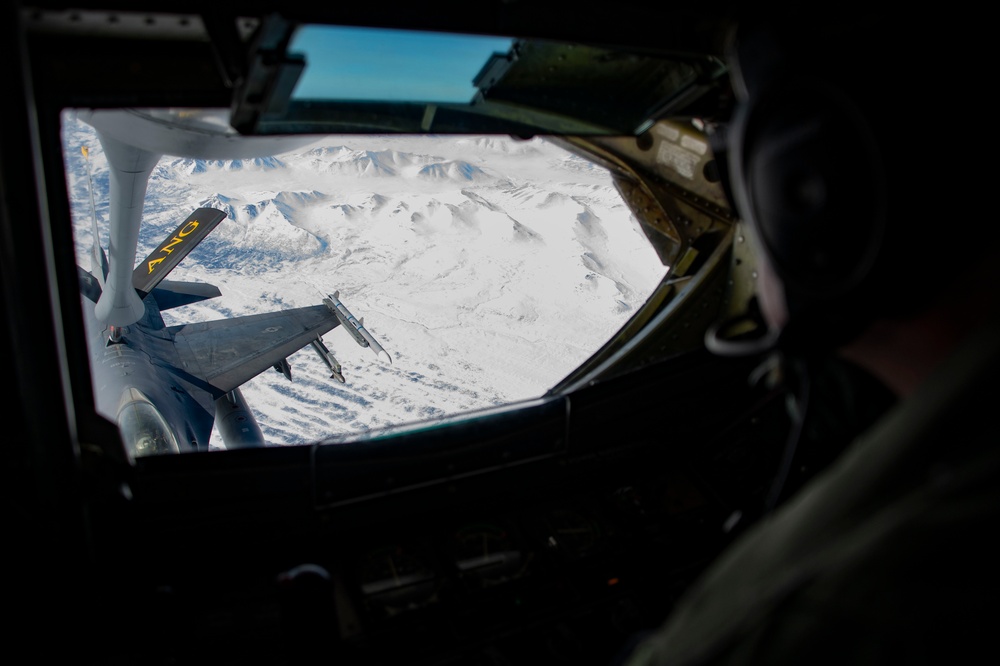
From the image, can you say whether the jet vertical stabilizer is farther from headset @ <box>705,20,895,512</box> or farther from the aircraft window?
headset @ <box>705,20,895,512</box>

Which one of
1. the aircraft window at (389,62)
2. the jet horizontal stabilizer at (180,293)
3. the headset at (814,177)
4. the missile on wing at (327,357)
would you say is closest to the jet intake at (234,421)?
the missile on wing at (327,357)

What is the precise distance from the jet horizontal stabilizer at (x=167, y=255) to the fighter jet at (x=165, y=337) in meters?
0.01

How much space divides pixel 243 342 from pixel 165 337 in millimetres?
794

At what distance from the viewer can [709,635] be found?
470 millimetres

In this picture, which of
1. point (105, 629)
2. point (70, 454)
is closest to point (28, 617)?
point (105, 629)

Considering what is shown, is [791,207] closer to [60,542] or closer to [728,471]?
[60,542]

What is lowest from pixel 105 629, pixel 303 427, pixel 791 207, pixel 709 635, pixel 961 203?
pixel 709 635

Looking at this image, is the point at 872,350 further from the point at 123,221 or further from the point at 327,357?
the point at 327,357

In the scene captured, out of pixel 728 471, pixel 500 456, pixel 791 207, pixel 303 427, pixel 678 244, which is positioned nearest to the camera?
pixel 791 207

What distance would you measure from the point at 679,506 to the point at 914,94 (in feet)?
5.58

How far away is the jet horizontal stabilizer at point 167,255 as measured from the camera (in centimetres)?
739

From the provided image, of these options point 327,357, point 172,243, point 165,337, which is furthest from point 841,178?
point 327,357

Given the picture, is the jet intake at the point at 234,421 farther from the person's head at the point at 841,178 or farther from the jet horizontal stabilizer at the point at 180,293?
the person's head at the point at 841,178

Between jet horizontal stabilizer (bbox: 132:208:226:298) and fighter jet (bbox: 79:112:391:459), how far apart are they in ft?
0.04
